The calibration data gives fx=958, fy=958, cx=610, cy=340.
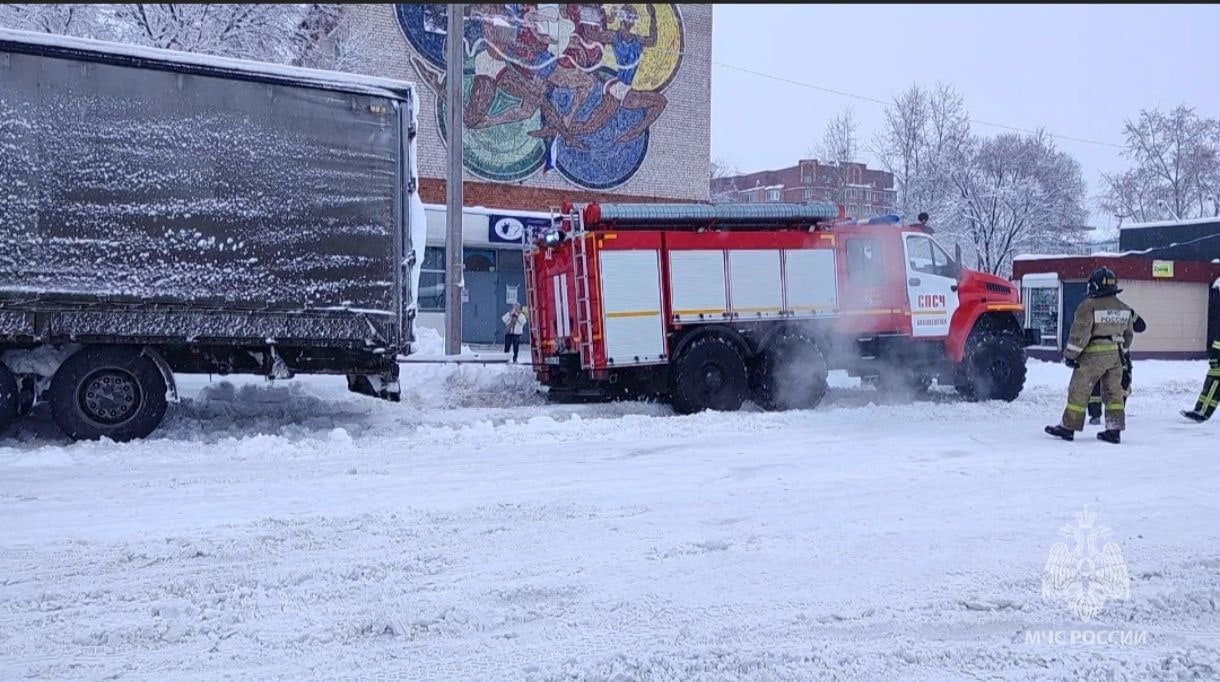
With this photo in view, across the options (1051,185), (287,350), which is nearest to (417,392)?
(287,350)

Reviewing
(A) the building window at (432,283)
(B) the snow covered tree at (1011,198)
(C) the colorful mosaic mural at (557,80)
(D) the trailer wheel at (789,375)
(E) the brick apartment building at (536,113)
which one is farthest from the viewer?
(B) the snow covered tree at (1011,198)

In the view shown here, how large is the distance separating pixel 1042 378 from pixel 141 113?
56.8 feet

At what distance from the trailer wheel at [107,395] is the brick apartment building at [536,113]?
14807mm

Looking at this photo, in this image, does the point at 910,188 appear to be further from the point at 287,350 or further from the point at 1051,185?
the point at 287,350

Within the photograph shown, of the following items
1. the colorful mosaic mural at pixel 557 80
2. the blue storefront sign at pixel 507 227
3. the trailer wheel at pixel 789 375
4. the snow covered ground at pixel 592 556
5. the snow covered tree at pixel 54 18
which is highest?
the colorful mosaic mural at pixel 557 80

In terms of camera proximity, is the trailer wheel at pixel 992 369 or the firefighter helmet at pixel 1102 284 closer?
the firefighter helmet at pixel 1102 284

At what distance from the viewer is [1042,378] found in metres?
19.8

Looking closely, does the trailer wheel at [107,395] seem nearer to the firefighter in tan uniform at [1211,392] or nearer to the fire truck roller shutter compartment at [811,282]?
the fire truck roller shutter compartment at [811,282]

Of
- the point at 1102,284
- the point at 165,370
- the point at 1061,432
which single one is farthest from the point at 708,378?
the point at 165,370

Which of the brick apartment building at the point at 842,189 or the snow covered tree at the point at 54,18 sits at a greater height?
the brick apartment building at the point at 842,189

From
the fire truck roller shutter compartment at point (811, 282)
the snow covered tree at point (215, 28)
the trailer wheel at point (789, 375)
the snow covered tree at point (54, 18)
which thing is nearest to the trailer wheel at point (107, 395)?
the trailer wheel at point (789, 375)

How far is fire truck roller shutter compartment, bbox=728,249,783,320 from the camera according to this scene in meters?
13.3

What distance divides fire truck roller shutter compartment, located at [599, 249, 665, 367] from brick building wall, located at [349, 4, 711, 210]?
46.2 feet

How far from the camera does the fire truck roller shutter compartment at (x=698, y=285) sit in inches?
511
